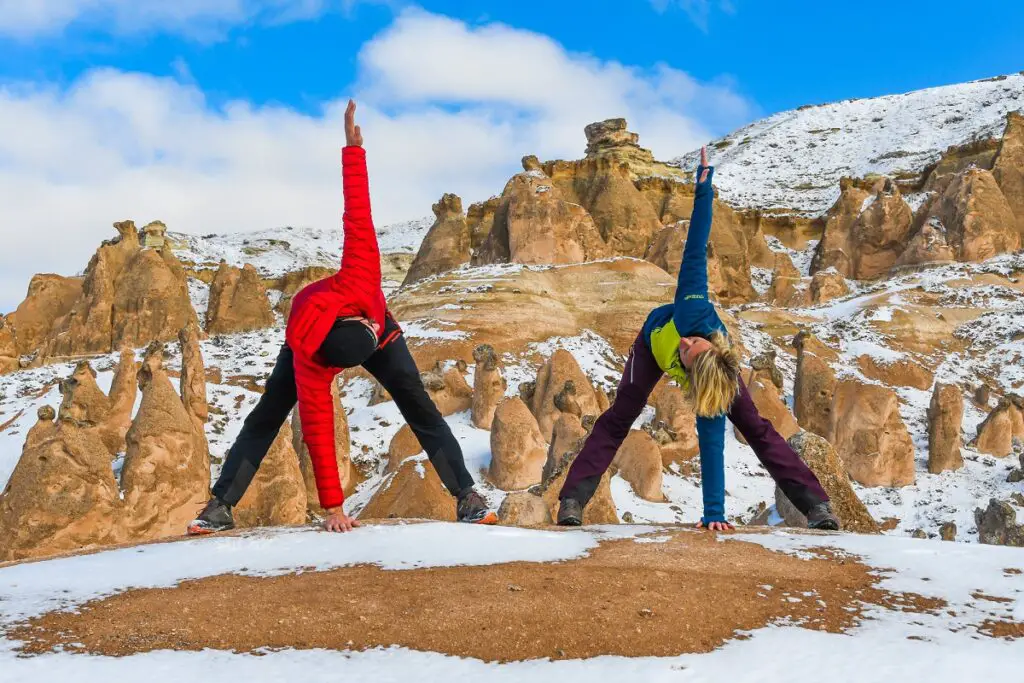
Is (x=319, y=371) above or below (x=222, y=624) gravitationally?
above

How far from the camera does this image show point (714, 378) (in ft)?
16.7

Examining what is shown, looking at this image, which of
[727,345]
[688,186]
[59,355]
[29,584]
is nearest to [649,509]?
[727,345]

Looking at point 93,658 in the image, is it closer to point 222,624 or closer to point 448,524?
point 222,624

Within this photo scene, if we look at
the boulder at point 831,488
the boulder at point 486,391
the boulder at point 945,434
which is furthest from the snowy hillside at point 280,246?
the boulder at point 831,488

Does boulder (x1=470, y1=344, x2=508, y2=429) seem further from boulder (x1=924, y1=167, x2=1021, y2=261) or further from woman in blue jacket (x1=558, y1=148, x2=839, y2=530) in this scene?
boulder (x1=924, y1=167, x2=1021, y2=261)

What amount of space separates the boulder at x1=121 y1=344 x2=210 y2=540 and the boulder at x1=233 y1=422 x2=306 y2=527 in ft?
2.48

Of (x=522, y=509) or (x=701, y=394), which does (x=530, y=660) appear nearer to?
(x=701, y=394)

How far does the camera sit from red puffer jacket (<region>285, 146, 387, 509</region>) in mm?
4895

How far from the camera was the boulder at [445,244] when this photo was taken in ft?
153

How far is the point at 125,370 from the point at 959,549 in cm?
1813

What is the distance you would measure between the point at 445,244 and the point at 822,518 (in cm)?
4233

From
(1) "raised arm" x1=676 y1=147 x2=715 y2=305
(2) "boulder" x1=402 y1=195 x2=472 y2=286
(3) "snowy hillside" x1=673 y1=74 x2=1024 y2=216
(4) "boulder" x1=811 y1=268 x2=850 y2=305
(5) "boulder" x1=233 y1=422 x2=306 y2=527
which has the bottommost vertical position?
(5) "boulder" x1=233 y1=422 x2=306 y2=527

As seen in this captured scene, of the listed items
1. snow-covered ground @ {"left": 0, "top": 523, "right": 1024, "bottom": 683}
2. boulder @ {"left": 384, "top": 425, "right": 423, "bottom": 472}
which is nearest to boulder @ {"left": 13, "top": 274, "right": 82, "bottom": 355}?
boulder @ {"left": 384, "top": 425, "right": 423, "bottom": 472}

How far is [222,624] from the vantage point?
11.5 feet
